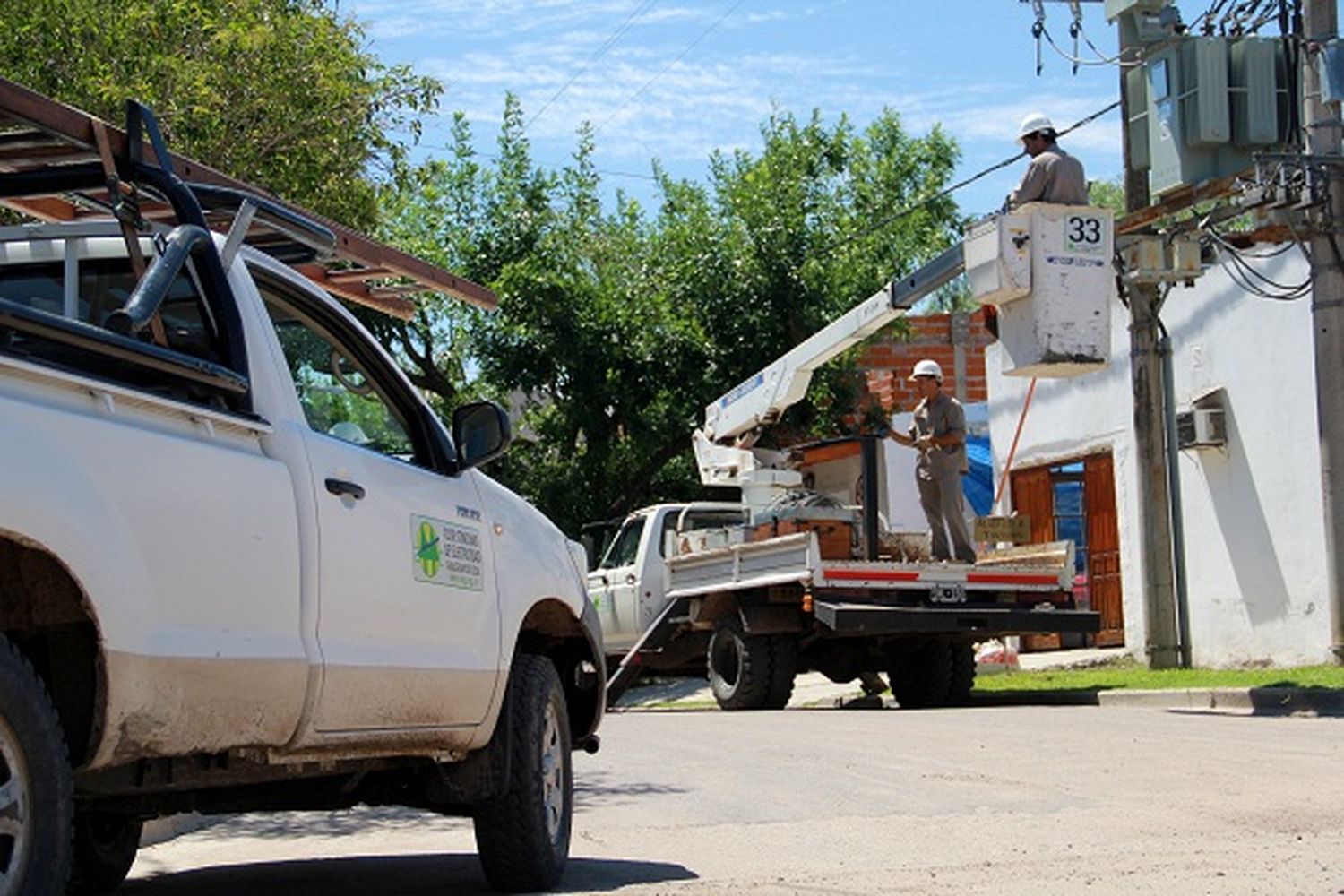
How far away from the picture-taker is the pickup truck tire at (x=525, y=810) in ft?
22.9

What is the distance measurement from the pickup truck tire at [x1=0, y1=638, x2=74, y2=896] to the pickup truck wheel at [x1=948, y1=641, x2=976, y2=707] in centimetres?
1461

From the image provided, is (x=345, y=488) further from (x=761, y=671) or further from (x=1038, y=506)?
(x=1038, y=506)

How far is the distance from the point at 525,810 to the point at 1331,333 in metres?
12.3

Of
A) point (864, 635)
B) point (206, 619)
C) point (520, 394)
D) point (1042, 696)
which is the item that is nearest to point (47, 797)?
point (206, 619)

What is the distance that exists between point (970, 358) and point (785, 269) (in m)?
7.25

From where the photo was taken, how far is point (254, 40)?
13602 mm

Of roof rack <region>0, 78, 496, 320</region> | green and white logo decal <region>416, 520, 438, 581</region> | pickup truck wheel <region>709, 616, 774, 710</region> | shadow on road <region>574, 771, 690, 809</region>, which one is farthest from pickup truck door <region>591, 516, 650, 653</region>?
green and white logo decal <region>416, 520, 438, 581</region>

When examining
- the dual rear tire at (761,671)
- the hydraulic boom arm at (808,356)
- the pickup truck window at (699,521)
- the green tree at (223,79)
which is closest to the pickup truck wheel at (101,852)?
the green tree at (223,79)

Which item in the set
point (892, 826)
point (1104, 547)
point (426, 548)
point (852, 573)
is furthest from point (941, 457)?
point (426, 548)

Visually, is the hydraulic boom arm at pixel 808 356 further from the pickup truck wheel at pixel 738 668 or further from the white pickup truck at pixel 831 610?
the pickup truck wheel at pixel 738 668

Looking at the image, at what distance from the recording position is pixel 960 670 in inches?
735

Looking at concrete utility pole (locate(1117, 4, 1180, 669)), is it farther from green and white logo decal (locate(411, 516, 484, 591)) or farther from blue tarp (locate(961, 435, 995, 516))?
green and white logo decal (locate(411, 516, 484, 591))

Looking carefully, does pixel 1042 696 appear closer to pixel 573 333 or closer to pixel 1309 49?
pixel 1309 49

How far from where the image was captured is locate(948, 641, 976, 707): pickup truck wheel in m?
18.7
